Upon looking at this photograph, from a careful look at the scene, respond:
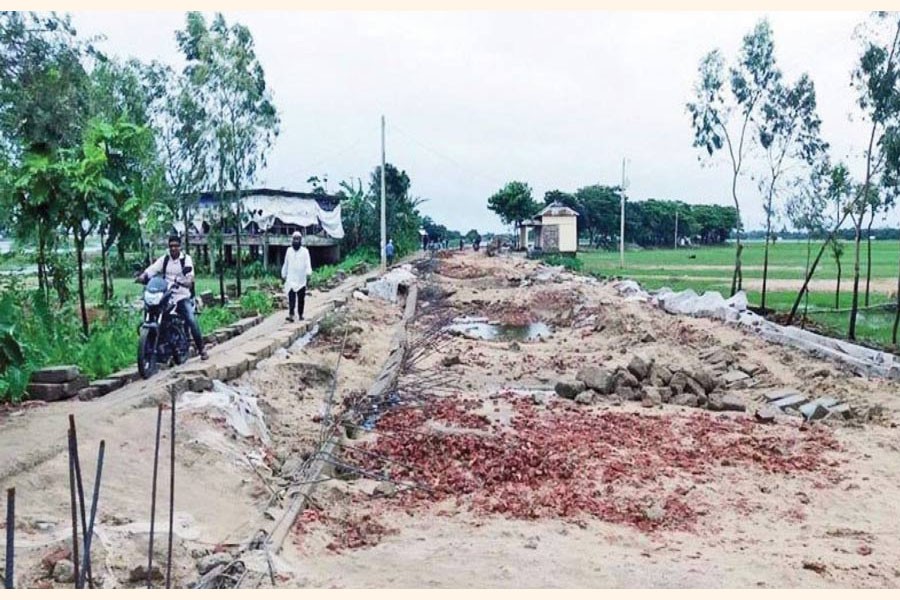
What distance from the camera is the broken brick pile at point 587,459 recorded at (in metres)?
7.31

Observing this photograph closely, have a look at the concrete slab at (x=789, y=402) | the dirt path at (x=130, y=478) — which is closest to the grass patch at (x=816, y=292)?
the concrete slab at (x=789, y=402)

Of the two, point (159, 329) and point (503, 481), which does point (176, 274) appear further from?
point (503, 481)

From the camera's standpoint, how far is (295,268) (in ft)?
49.8

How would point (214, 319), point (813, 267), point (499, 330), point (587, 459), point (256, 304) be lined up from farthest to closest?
point (499, 330) → point (813, 267) → point (256, 304) → point (214, 319) → point (587, 459)

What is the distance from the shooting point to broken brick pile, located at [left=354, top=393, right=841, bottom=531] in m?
7.31

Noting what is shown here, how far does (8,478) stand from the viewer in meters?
5.99

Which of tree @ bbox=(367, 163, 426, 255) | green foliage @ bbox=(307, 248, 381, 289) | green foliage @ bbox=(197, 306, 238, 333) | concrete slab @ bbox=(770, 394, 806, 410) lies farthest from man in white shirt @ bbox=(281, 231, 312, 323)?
tree @ bbox=(367, 163, 426, 255)

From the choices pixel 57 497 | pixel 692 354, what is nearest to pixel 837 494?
pixel 57 497

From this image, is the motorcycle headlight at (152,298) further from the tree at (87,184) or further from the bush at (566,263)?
the bush at (566,263)

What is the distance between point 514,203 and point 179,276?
67.5m

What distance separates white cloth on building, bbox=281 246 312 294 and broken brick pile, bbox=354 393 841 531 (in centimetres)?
489

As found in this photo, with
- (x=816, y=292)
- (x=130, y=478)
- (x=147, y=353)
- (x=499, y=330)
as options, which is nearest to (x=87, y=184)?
(x=147, y=353)

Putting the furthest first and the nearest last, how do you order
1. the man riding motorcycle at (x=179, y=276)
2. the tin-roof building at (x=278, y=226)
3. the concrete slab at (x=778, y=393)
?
the tin-roof building at (x=278, y=226)
the concrete slab at (x=778, y=393)
the man riding motorcycle at (x=179, y=276)

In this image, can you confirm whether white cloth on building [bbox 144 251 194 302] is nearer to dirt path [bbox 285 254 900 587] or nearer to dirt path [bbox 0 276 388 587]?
dirt path [bbox 0 276 388 587]
